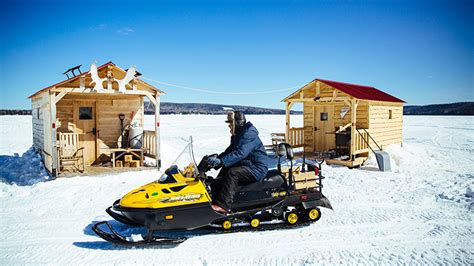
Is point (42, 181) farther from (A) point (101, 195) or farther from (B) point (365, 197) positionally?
(B) point (365, 197)

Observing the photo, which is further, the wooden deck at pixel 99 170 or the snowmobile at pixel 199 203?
the wooden deck at pixel 99 170

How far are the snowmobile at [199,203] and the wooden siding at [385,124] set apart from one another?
869 cm

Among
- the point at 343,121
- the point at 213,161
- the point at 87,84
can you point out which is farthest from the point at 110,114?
the point at 343,121

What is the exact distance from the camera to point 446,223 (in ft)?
17.2

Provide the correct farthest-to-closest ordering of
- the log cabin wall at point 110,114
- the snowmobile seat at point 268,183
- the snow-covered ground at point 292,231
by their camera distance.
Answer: the log cabin wall at point 110,114
the snowmobile seat at point 268,183
the snow-covered ground at point 292,231

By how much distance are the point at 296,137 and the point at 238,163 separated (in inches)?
389

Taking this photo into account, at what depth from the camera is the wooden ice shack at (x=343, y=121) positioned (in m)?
11.9

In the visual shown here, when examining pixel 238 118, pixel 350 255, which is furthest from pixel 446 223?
pixel 238 118

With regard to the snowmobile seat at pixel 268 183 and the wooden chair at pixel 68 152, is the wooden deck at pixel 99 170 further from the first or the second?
the snowmobile seat at pixel 268 183

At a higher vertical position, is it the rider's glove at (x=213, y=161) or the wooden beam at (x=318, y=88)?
the wooden beam at (x=318, y=88)

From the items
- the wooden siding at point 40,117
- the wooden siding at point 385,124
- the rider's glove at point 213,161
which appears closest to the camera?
the rider's glove at point 213,161

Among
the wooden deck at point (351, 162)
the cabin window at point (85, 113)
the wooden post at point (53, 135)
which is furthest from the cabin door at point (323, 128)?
the wooden post at point (53, 135)

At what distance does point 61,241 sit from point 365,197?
571cm

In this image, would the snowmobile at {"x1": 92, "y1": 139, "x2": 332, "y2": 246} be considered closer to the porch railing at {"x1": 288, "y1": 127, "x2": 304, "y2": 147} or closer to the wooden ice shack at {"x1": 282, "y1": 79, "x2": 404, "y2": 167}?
the wooden ice shack at {"x1": 282, "y1": 79, "x2": 404, "y2": 167}
